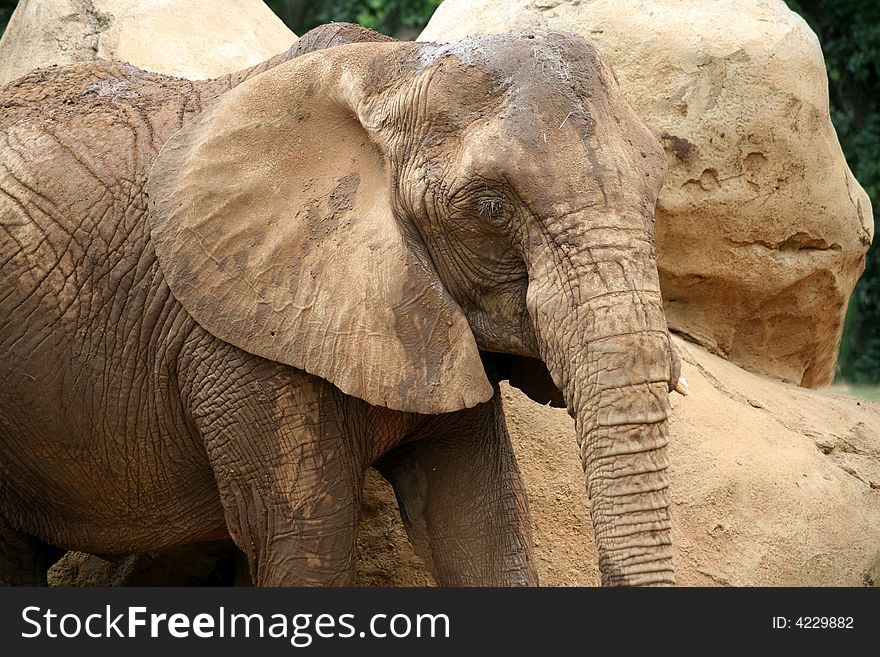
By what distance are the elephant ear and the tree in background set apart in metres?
8.00

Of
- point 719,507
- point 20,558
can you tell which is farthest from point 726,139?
point 20,558

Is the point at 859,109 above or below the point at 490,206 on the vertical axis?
below

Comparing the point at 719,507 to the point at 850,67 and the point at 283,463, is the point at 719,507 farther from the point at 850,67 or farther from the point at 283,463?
the point at 850,67

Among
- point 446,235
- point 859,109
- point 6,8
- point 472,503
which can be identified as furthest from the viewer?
point 859,109

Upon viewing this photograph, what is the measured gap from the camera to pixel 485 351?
430 centimetres

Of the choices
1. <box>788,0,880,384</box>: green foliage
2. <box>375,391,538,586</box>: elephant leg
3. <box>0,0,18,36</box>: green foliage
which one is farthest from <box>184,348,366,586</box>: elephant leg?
<box>788,0,880,384</box>: green foliage

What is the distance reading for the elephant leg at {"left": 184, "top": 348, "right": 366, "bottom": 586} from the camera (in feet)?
13.5

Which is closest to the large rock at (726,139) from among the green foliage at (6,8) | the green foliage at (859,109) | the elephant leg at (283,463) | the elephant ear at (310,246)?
the elephant ear at (310,246)

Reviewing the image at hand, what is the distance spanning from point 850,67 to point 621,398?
32.7 feet

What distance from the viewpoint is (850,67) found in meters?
12.7

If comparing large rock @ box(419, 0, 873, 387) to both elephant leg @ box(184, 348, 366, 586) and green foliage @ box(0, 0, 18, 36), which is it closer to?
elephant leg @ box(184, 348, 366, 586)

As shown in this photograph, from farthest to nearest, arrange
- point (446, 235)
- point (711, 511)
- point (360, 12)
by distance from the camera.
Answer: point (360, 12), point (711, 511), point (446, 235)
